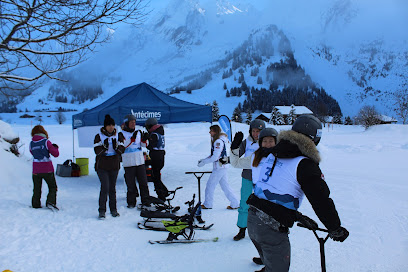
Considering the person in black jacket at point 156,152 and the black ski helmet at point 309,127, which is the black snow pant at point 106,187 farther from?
the black ski helmet at point 309,127

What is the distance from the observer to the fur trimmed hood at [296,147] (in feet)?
7.11

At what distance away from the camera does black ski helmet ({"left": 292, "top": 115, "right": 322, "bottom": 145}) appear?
7.50 ft

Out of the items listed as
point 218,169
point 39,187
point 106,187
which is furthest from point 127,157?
point 218,169

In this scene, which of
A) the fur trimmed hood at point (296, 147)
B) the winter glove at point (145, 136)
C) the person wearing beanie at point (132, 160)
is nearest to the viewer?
the fur trimmed hood at point (296, 147)

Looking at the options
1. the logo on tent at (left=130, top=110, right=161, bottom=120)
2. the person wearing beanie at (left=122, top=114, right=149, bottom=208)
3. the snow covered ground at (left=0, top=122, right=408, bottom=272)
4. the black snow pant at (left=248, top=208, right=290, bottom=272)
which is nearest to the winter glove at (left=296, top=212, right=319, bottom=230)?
the black snow pant at (left=248, top=208, right=290, bottom=272)

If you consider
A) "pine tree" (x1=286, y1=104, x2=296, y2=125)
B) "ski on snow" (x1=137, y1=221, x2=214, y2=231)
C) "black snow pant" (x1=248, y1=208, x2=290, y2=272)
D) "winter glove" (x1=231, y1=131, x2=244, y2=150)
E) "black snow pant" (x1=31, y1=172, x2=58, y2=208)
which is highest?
"pine tree" (x1=286, y1=104, x2=296, y2=125)

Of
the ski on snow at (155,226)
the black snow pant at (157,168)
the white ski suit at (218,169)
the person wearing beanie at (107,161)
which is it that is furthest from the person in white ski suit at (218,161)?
the person wearing beanie at (107,161)

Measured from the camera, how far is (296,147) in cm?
219

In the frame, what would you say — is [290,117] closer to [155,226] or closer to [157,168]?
[157,168]

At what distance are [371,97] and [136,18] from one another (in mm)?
184416

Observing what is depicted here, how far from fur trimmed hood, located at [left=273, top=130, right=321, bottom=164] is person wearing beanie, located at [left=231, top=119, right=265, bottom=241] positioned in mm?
2283

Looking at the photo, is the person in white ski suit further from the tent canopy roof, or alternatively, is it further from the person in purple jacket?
the tent canopy roof

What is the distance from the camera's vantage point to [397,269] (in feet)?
11.6

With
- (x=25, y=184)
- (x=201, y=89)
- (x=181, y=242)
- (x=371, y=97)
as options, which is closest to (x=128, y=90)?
(x=25, y=184)
